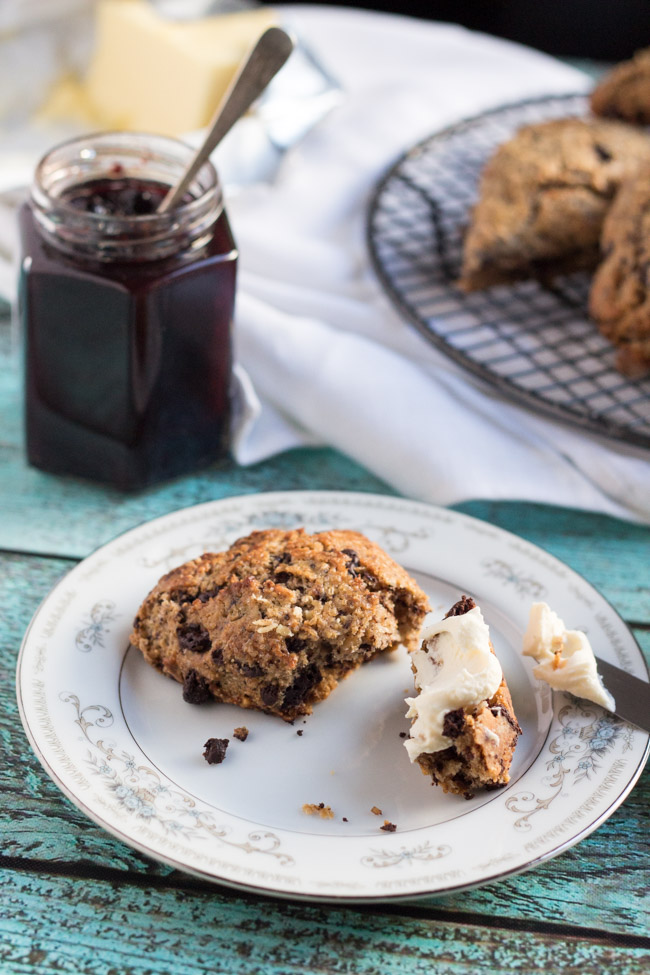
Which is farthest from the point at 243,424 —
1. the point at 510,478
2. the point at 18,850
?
the point at 18,850

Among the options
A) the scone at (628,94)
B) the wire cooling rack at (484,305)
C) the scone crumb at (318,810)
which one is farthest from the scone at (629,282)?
the scone crumb at (318,810)

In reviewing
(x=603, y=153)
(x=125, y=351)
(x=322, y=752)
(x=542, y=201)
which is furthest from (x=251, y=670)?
(x=603, y=153)

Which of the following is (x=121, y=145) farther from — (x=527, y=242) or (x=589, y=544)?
(x=589, y=544)

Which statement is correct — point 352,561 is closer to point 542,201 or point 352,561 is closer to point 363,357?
point 363,357

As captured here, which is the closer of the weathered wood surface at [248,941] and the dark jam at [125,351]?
the weathered wood surface at [248,941]

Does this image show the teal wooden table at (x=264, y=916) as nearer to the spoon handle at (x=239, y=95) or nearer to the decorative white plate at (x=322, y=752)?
the decorative white plate at (x=322, y=752)

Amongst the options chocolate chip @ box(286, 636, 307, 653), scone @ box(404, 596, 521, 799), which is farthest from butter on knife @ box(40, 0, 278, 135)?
scone @ box(404, 596, 521, 799)
